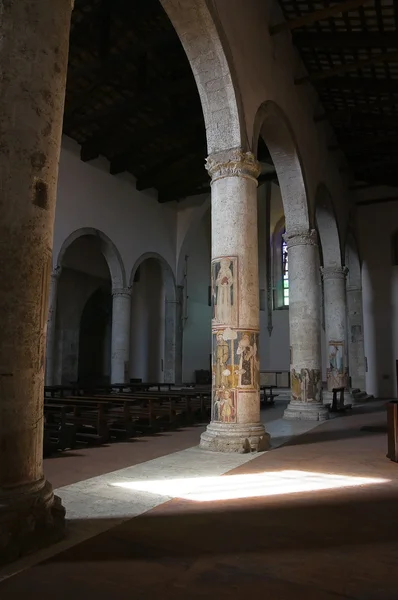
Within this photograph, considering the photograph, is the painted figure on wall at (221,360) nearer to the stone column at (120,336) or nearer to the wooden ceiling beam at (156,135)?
the wooden ceiling beam at (156,135)

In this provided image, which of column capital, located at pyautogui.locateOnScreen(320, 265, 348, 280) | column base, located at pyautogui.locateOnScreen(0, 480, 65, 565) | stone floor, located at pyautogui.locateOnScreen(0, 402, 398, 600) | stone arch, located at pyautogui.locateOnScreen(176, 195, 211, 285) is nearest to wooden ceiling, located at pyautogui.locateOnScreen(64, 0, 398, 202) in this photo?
stone arch, located at pyautogui.locateOnScreen(176, 195, 211, 285)

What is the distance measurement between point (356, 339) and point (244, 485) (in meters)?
14.4

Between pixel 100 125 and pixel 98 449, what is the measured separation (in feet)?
34.3

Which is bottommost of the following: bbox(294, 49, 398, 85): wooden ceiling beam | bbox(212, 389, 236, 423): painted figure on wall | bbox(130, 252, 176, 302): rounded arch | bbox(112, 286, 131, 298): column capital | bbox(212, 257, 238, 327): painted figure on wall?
bbox(212, 389, 236, 423): painted figure on wall

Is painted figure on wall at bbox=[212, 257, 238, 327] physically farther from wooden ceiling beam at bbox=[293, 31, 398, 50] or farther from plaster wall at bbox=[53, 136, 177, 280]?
plaster wall at bbox=[53, 136, 177, 280]

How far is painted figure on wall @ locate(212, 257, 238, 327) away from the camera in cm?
701

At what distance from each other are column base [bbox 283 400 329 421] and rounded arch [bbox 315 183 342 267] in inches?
221

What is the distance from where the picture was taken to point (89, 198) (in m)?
16.1

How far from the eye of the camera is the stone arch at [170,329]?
65.9 feet

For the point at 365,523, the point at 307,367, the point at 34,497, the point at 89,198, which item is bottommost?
the point at 365,523

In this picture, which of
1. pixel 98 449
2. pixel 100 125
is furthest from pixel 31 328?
pixel 100 125

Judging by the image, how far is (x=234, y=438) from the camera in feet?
21.9

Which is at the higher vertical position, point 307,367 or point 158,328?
point 158,328

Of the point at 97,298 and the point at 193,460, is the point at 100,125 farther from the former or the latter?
the point at 193,460
